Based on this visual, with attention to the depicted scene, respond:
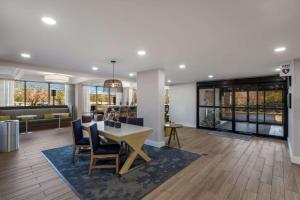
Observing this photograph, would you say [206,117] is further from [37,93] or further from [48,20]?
[37,93]

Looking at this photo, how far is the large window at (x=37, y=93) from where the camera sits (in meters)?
7.62

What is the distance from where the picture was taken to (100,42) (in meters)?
2.74

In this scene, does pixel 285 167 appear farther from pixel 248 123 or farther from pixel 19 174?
pixel 19 174

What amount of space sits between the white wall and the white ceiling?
4.67 m

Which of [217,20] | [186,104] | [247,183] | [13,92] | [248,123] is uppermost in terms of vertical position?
[217,20]

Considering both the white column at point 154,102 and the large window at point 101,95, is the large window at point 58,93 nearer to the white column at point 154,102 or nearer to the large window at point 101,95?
the large window at point 101,95

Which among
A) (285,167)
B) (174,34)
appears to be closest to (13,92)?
(174,34)

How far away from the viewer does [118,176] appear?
292cm

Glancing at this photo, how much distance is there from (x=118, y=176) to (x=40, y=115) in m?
6.69

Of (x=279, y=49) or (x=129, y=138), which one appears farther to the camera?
(x=129, y=138)

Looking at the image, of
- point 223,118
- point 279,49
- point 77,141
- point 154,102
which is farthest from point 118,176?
point 223,118

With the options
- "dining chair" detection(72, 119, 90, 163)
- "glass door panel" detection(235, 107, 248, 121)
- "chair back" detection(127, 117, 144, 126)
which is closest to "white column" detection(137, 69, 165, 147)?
"chair back" detection(127, 117, 144, 126)

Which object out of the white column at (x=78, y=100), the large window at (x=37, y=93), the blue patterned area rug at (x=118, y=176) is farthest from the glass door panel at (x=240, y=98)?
the large window at (x=37, y=93)

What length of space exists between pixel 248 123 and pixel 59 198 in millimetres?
7020
